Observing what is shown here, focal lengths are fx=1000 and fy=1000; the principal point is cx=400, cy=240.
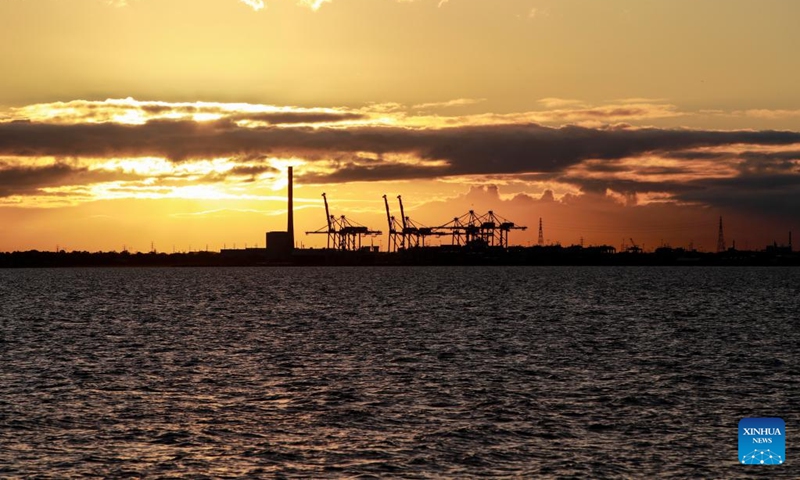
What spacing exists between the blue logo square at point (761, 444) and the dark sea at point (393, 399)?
17.6 inches

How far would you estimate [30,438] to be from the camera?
34750mm

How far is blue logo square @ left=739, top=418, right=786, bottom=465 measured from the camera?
30.4m

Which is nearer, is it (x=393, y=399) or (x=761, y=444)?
(x=761, y=444)

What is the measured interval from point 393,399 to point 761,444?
17.1 meters

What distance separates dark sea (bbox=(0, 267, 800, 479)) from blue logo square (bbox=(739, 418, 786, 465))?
1.46 feet

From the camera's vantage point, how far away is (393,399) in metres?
43.6

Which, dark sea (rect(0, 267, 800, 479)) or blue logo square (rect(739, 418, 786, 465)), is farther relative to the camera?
dark sea (rect(0, 267, 800, 479))

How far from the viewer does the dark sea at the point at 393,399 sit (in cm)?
3138

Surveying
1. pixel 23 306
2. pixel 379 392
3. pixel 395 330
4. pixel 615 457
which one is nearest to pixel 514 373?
pixel 379 392

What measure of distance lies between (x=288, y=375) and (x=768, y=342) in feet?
122

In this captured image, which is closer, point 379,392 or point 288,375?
point 379,392

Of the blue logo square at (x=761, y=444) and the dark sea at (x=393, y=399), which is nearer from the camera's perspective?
the blue logo square at (x=761, y=444)

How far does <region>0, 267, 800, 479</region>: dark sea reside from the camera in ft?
103

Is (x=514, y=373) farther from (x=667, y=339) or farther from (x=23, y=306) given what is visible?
(x=23, y=306)
